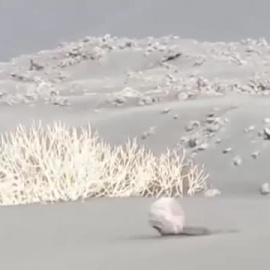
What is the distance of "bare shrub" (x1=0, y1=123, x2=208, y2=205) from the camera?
9.12m

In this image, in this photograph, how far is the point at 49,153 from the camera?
388 inches

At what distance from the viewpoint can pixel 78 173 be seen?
30.1ft

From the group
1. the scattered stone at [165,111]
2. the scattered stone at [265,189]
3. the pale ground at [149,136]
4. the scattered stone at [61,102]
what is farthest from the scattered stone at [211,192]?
the scattered stone at [61,102]

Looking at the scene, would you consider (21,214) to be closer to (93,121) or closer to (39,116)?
(93,121)

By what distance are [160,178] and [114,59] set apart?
18.0m

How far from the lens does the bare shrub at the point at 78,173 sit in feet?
29.9

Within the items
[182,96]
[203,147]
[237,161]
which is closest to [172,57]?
[182,96]

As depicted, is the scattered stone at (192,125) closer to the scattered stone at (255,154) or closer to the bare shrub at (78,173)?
the scattered stone at (255,154)

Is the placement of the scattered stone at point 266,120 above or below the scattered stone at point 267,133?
above

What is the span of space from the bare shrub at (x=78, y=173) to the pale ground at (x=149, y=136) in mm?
345

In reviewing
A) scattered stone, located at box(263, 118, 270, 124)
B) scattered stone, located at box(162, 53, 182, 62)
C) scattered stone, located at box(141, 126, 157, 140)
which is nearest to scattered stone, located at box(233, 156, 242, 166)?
scattered stone, located at box(263, 118, 270, 124)

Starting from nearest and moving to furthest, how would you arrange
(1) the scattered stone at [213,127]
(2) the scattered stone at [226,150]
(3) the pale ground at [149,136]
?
(3) the pale ground at [149,136], (2) the scattered stone at [226,150], (1) the scattered stone at [213,127]

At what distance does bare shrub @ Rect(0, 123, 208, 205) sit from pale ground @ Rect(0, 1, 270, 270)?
345mm

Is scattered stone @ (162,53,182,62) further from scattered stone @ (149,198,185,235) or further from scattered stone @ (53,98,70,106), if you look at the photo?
scattered stone @ (149,198,185,235)
